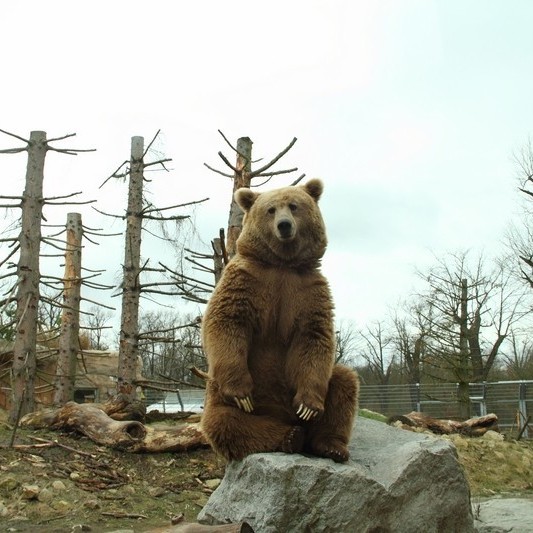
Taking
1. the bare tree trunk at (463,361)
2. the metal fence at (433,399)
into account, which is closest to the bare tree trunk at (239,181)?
the metal fence at (433,399)

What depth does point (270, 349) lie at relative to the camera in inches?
194

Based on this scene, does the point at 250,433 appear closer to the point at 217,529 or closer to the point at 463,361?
the point at 217,529

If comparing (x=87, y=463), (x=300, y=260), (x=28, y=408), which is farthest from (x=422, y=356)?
(x=300, y=260)

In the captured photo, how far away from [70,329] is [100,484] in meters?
8.62

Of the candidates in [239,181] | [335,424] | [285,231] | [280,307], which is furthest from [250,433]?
[239,181]

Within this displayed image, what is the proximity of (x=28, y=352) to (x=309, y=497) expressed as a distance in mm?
8193

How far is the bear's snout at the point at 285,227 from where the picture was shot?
4812 mm

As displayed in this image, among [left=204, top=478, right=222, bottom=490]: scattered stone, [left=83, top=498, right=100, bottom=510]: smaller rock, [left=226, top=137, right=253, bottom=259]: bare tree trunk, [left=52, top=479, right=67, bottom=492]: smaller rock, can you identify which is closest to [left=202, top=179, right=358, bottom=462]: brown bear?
[left=83, top=498, right=100, bottom=510]: smaller rock

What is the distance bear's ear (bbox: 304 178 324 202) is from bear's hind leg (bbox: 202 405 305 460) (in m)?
1.95

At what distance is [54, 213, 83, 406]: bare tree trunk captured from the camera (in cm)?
1458

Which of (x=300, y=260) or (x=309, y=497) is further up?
(x=300, y=260)

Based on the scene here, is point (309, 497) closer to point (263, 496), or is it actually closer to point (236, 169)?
point (263, 496)

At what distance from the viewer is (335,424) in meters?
4.86

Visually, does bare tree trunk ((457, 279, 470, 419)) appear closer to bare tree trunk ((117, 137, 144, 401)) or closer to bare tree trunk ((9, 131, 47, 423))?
bare tree trunk ((117, 137, 144, 401))
